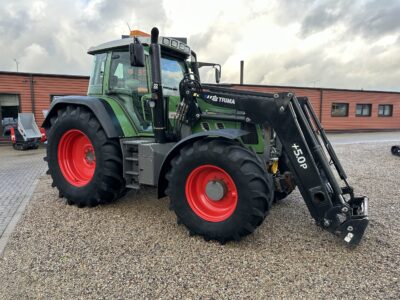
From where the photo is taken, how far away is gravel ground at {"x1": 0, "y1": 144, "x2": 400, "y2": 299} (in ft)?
9.32

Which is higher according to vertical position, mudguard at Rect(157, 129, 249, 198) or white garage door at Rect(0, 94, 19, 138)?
white garage door at Rect(0, 94, 19, 138)

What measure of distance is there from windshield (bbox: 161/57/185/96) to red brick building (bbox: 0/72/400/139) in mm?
11941

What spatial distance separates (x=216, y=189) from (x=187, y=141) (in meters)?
0.66

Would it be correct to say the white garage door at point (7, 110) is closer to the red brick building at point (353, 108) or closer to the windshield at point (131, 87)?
the windshield at point (131, 87)

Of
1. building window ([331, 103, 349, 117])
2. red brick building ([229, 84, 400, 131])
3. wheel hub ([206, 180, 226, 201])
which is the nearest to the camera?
wheel hub ([206, 180, 226, 201])

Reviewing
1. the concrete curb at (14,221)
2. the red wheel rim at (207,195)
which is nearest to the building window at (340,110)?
the concrete curb at (14,221)

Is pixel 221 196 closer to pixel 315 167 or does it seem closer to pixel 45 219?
pixel 315 167

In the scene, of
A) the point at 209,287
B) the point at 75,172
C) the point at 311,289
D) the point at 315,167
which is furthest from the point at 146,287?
the point at 75,172

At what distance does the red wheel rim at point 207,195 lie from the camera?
372cm

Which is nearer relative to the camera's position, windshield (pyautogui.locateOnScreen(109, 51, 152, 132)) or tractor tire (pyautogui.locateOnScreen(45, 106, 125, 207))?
tractor tire (pyautogui.locateOnScreen(45, 106, 125, 207))

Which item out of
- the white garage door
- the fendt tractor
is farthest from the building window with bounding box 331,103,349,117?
the fendt tractor

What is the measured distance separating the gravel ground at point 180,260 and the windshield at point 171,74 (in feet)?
6.02

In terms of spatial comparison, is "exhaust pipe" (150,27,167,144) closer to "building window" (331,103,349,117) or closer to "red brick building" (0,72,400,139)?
"red brick building" (0,72,400,139)

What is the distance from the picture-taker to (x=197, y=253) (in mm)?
3502
